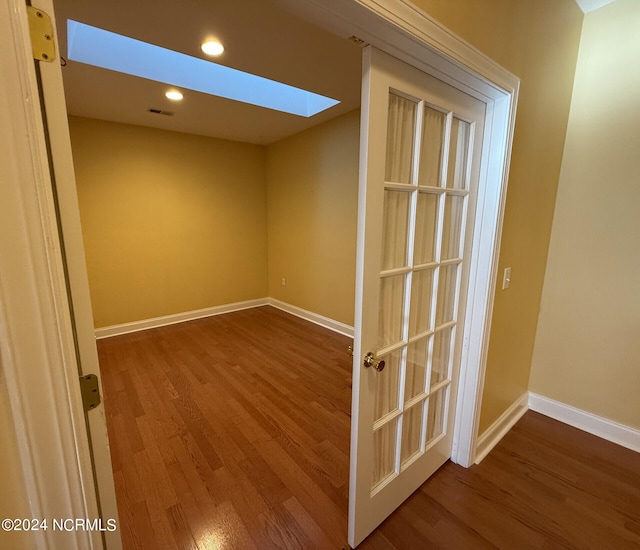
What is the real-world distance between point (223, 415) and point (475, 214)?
210cm

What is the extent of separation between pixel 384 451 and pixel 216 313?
350 cm

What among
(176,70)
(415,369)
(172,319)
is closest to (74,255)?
(415,369)

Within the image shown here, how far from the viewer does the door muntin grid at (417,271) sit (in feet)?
3.94

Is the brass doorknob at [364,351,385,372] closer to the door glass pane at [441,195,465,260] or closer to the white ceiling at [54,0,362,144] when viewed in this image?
the door glass pane at [441,195,465,260]

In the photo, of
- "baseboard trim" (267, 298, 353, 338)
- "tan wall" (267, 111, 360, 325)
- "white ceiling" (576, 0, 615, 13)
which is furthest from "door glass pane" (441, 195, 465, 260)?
"baseboard trim" (267, 298, 353, 338)

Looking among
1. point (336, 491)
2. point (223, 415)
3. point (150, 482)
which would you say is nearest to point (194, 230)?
point (223, 415)

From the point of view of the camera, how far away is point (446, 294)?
1574 millimetres

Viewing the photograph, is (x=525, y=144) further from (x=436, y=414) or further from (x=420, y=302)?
(x=436, y=414)

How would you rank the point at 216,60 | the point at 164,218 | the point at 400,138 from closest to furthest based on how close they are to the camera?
the point at 400,138 < the point at 216,60 < the point at 164,218

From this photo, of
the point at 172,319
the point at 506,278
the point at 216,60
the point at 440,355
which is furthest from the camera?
the point at 172,319

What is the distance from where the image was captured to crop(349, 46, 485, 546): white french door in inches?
42.9

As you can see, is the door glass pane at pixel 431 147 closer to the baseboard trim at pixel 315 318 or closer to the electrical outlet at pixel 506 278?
the electrical outlet at pixel 506 278

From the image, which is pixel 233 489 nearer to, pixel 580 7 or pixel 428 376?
pixel 428 376

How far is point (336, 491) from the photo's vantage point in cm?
163
